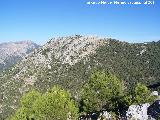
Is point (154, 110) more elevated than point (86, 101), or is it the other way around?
point (154, 110)

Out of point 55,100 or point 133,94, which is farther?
point 133,94

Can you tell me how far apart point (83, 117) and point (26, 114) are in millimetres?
14556

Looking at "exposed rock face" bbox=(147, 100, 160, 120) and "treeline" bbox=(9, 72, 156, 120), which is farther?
"treeline" bbox=(9, 72, 156, 120)

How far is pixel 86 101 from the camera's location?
80.9 m

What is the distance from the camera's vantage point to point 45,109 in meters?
70.4

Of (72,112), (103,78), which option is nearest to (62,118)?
(72,112)

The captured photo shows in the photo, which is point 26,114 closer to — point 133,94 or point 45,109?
point 45,109

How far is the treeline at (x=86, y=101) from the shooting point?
7050 cm

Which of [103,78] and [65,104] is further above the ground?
[103,78]

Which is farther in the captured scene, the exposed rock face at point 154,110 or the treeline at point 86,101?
the treeline at point 86,101

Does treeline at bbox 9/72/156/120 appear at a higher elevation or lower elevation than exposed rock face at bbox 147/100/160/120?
lower

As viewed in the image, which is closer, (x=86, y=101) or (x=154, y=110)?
(x=154, y=110)

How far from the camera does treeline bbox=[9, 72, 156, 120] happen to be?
7050 cm

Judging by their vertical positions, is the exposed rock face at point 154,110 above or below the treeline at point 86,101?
above
